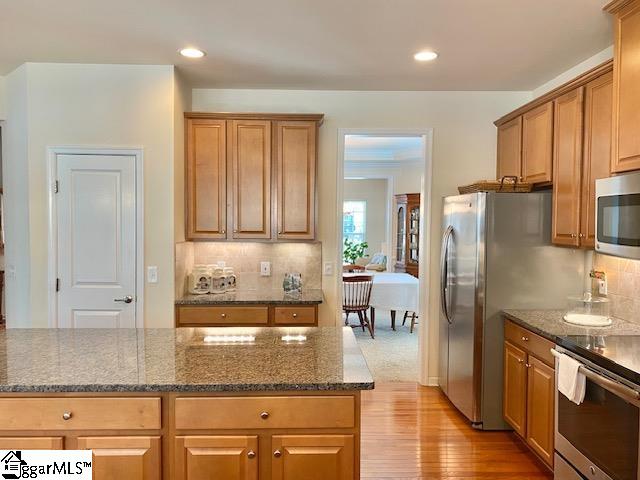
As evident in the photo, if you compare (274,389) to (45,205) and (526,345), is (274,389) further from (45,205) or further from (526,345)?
(45,205)

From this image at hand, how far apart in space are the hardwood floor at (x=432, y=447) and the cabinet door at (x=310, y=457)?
1.10 metres

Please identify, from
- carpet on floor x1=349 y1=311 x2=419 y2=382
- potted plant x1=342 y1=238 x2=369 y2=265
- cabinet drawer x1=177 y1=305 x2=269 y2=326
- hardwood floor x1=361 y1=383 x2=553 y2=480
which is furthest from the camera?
potted plant x1=342 y1=238 x2=369 y2=265

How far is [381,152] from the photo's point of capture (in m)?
8.41

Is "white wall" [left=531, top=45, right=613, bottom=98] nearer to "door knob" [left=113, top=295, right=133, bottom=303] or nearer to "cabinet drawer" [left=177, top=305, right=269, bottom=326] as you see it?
"cabinet drawer" [left=177, top=305, right=269, bottom=326]

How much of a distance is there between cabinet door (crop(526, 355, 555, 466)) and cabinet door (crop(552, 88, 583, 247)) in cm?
82

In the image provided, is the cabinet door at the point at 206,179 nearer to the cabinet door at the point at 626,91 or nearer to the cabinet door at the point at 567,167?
the cabinet door at the point at 567,167

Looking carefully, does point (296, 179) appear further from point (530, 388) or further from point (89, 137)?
point (530, 388)

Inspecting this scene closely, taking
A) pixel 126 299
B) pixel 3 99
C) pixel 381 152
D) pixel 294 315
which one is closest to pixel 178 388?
pixel 294 315

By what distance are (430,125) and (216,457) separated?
334cm

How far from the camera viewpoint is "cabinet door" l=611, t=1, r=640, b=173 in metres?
2.24

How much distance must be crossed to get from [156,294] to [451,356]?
2.38m

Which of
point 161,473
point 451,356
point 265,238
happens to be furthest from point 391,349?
Answer: point 161,473

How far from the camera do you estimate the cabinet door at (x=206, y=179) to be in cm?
382

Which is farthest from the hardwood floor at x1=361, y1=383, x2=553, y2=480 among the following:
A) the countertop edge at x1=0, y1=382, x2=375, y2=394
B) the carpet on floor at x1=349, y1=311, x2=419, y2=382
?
the countertop edge at x1=0, y1=382, x2=375, y2=394
